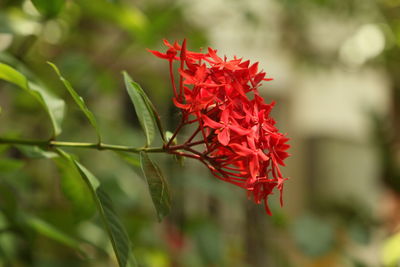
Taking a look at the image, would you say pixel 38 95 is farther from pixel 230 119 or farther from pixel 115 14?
pixel 115 14

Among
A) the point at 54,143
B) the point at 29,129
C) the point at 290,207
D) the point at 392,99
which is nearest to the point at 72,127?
the point at 29,129

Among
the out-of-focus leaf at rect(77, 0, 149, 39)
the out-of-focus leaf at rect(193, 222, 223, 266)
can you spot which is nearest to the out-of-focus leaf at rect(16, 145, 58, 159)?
the out-of-focus leaf at rect(77, 0, 149, 39)

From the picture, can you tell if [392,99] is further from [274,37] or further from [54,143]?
[54,143]

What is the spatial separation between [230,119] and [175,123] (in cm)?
93

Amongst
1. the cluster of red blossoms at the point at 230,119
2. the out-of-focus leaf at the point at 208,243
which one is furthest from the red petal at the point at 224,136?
the out-of-focus leaf at the point at 208,243

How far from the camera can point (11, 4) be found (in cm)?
117

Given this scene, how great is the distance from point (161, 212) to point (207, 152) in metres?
0.07

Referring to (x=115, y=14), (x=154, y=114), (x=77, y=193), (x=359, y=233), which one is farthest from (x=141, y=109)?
(x=359, y=233)

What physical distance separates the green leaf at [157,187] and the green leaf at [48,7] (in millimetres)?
292

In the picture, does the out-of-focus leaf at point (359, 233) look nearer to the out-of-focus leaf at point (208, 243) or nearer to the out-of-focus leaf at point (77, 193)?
the out-of-focus leaf at point (208, 243)

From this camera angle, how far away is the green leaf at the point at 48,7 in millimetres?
667

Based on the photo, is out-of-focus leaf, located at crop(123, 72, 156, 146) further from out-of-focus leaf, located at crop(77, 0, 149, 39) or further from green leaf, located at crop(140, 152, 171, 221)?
out-of-focus leaf, located at crop(77, 0, 149, 39)

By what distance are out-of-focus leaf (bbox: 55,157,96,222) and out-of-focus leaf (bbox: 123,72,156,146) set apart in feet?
0.65

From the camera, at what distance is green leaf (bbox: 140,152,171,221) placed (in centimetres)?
47
